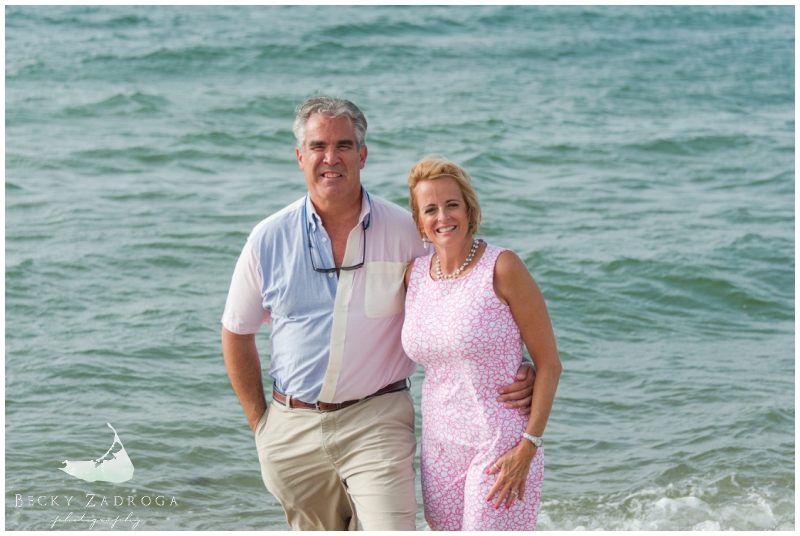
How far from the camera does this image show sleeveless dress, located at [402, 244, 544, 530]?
3.25 m

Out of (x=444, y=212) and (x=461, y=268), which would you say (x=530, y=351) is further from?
(x=444, y=212)

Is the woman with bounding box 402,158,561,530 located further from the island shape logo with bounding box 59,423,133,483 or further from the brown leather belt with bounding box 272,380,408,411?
the island shape logo with bounding box 59,423,133,483

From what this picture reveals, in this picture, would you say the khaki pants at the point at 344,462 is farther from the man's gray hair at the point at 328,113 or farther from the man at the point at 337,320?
the man's gray hair at the point at 328,113

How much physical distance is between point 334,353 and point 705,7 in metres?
28.1

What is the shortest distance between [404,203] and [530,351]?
834 centimetres

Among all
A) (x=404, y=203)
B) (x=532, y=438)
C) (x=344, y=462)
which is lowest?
(x=404, y=203)

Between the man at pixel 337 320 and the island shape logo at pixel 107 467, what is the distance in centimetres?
252

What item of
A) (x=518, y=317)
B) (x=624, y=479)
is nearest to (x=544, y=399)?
(x=518, y=317)

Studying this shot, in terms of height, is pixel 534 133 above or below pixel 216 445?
above

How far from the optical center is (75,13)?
69.9ft

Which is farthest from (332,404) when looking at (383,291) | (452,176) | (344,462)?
(452,176)

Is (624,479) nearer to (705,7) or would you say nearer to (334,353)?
(334,353)

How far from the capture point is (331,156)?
3422 mm

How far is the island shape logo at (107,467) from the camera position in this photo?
575 cm
